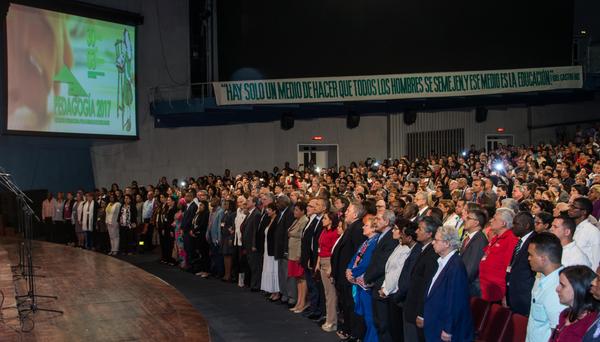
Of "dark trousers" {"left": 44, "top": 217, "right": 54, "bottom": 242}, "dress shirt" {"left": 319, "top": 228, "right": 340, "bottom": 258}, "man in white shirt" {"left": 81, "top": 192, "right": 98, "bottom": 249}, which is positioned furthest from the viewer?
"dark trousers" {"left": 44, "top": 217, "right": 54, "bottom": 242}

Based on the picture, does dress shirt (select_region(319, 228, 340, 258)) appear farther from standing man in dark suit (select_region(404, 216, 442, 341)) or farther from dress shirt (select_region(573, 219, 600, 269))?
dress shirt (select_region(573, 219, 600, 269))

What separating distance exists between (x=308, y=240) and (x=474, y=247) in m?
3.27

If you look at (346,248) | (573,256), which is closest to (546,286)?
(573,256)

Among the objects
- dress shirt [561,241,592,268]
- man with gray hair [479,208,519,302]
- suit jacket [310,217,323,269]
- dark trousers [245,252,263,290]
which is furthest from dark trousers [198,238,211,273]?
dress shirt [561,241,592,268]

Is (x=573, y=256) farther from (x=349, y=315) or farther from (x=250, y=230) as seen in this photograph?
(x=250, y=230)

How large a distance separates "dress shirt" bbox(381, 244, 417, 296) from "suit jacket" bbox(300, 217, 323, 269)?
2.66 meters

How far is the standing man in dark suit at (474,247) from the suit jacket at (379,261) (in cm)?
75

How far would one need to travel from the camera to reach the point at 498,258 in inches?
252

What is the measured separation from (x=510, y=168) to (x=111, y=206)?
365 inches

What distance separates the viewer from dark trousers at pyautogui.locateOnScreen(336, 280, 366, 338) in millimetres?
8000

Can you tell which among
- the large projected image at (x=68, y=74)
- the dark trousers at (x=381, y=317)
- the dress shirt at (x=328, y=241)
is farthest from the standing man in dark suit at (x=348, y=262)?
the large projected image at (x=68, y=74)

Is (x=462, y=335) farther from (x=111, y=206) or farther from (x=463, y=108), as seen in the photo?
(x=463, y=108)

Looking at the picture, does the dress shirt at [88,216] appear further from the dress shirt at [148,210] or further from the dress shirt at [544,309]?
the dress shirt at [544,309]

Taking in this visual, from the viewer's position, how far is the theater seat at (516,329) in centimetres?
561
